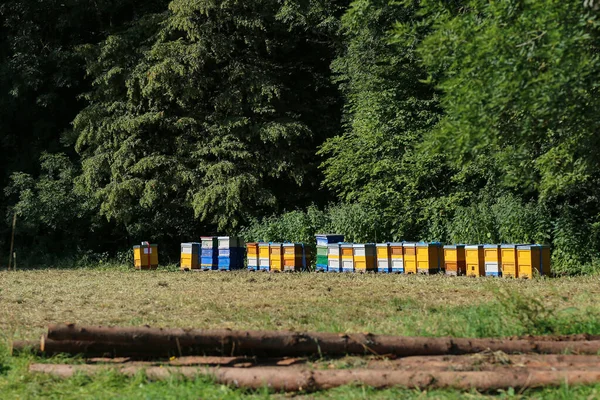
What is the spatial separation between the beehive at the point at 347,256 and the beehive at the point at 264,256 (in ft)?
8.07

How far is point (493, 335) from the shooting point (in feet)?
29.7

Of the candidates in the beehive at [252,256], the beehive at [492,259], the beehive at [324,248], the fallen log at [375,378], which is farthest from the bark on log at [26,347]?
the beehive at [252,256]

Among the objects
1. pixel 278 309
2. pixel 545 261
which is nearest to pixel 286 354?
pixel 278 309

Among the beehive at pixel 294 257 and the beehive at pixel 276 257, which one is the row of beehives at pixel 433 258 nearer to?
the beehive at pixel 294 257

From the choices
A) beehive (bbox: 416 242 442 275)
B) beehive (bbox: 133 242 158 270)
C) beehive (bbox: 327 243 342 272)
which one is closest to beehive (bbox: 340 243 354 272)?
beehive (bbox: 327 243 342 272)

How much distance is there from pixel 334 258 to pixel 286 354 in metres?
13.9

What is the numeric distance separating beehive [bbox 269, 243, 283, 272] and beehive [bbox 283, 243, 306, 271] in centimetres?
12

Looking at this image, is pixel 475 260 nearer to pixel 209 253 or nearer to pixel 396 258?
pixel 396 258

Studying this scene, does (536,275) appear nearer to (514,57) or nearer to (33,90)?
(514,57)

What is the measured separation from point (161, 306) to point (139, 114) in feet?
55.7

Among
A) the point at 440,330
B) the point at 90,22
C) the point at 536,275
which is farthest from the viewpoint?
the point at 90,22

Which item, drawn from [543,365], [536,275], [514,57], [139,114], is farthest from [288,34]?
[543,365]

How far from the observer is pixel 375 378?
685cm

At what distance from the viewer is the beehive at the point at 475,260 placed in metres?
18.9
